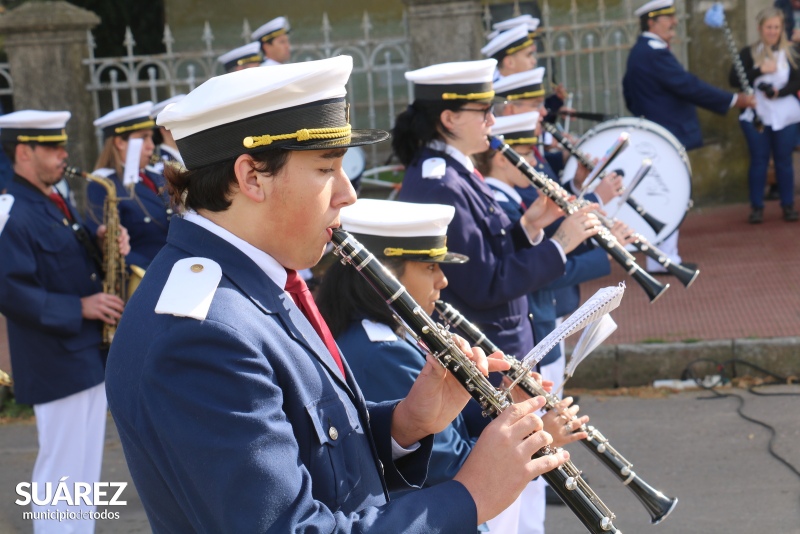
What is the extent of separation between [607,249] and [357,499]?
9.74 ft

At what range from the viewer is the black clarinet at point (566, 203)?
461cm

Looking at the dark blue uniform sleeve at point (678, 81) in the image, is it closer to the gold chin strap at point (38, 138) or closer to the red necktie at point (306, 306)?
the gold chin strap at point (38, 138)

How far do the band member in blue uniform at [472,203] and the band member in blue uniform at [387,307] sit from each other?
75cm

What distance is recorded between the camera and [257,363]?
6.31 feet

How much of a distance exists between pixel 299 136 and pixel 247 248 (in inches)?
→ 9.1

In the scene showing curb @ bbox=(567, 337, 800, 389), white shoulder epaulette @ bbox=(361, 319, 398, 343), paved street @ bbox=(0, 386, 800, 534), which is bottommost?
paved street @ bbox=(0, 386, 800, 534)

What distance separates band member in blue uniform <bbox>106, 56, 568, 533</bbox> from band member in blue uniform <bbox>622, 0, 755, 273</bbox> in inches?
297

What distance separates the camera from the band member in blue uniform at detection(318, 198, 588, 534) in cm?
317

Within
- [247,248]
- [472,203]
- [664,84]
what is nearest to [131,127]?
[472,203]

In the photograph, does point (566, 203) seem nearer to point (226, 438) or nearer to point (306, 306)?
point (306, 306)

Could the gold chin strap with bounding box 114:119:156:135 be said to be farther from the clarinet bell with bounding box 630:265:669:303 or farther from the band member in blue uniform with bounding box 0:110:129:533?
the clarinet bell with bounding box 630:265:669:303

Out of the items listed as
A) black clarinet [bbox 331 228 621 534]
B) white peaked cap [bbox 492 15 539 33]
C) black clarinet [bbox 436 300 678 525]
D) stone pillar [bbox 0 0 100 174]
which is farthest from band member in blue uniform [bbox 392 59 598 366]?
stone pillar [bbox 0 0 100 174]

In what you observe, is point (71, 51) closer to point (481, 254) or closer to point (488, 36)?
point (488, 36)

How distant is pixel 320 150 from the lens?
6.78 ft
